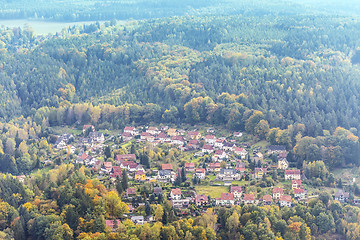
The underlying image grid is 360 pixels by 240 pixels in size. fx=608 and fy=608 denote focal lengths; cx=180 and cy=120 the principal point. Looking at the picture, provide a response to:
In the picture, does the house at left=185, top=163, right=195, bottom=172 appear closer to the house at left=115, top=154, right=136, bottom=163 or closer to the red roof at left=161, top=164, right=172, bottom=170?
the red roof at left=161, top=164, right=172, bottom=170

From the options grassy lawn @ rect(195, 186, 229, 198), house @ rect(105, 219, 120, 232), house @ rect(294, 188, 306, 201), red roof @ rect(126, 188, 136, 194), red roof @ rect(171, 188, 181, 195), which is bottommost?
house @ rect(294, 188, 306, 201)

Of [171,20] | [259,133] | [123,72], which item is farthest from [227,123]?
[171,20]

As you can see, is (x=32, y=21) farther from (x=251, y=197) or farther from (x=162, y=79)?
(x=251, y=197)

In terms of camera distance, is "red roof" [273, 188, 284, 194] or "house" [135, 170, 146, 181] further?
"house" [135, 170, 146, 181]

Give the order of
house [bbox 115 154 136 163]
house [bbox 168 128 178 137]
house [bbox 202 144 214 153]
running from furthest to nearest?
house [bbox 168 128 178 137] < house [bbox 202 144 214 153] < house [bbox 115 154 136 163]

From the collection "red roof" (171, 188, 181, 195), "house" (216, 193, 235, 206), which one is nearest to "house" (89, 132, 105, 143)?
"red roof" (171, 188, 181, 195)

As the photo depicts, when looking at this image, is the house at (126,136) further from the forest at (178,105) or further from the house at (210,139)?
the house at (210,139)
